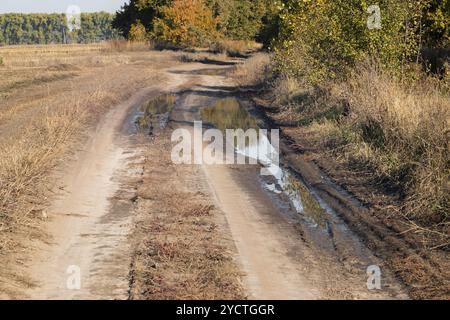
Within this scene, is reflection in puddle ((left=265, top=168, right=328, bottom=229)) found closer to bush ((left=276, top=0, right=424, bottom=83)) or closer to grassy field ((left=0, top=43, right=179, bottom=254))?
grassy field ((left=0, top=43, right=179, bottom=254))

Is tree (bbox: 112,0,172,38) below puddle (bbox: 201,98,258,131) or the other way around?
the other way around

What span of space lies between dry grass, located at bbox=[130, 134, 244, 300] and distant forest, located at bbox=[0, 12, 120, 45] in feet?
571

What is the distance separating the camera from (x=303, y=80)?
2152 centimetres

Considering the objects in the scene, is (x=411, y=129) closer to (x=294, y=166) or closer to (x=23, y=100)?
(x=294, y=166)

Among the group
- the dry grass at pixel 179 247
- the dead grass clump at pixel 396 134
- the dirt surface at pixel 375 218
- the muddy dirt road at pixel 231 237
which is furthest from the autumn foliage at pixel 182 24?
the dry grass at pixel 179 247

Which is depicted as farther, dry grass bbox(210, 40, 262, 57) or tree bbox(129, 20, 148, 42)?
tree bbox(129, 20, 148, 42)

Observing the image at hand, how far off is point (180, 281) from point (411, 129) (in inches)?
251

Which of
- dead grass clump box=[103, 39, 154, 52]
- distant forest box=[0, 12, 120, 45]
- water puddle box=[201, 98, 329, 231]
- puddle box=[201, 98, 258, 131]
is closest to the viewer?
water puddle box=[201, 98, 329, 231]

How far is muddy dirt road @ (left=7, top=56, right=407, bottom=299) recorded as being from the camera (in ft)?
21.1

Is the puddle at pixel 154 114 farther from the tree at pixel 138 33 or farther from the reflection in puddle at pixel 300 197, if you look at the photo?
the tree at pixel 138 33

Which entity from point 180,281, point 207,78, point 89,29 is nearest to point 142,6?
point 207,78

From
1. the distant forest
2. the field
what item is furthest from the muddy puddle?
the distant forest

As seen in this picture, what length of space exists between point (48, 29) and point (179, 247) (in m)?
196
